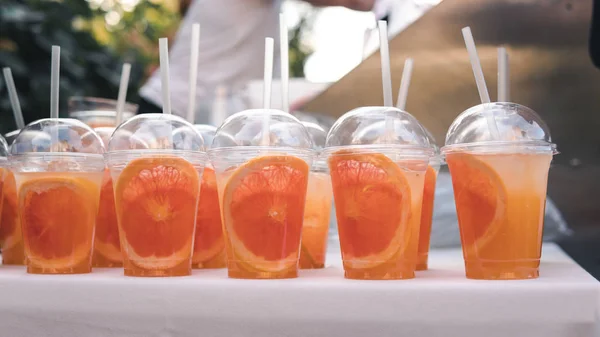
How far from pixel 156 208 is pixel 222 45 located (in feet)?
6.65

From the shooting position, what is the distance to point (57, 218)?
1.23 metres

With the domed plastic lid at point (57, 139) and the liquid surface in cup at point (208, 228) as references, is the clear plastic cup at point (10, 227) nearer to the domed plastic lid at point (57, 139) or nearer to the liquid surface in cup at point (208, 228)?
the domed plastic lid at point (57, 139)

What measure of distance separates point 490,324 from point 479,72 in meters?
0.45

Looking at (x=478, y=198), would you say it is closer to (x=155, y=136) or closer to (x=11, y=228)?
(x=155, y=136)

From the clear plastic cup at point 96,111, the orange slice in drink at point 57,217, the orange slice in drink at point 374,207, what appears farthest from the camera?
the clear plastic cup at point 96,111

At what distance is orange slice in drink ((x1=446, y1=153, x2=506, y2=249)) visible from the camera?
44.3 inches

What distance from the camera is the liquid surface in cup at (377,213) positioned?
3.64 ft

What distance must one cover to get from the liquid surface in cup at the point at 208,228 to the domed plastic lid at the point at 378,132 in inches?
10.9

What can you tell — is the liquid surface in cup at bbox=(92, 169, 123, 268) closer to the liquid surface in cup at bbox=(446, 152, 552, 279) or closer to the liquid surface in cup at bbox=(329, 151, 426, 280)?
the liquid surface in cup at bbox=(329, 151, 426, 280)

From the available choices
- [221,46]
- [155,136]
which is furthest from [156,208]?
[221,46]

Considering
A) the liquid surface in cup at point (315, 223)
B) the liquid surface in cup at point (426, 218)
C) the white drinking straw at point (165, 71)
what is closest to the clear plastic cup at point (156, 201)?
the white drinking straw at point (165, 71)

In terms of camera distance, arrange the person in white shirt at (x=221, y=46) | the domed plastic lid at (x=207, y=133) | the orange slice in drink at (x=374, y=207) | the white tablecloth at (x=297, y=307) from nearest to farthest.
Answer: the white tablecloth at (x=297, y=307) → the orange slice in drink at (x=374, y=207) → the domed plastic lid at (x=207, y=133) → the person in white shirt at (x=221, y=46)

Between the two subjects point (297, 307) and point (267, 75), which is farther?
point (267, 75)

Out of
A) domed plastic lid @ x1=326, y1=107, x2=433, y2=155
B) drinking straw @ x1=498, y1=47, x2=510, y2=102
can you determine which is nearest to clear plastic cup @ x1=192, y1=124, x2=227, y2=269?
domed plastic lid @ x1=326, y1=107, x2=433, y2=155
